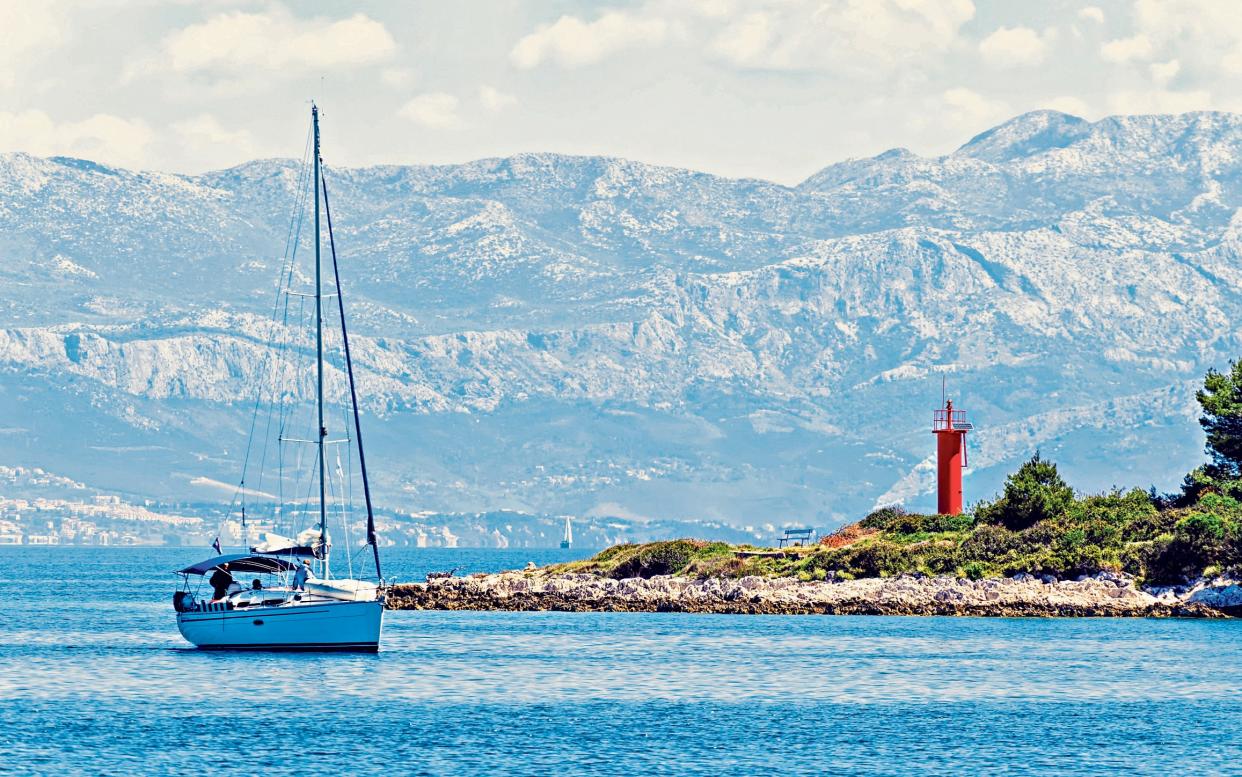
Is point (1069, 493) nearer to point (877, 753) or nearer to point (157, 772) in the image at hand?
point (877, 753)

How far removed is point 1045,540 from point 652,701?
46.1 meters

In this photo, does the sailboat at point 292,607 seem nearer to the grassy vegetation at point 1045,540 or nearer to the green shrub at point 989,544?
the grassy vegetation at point 1045,540

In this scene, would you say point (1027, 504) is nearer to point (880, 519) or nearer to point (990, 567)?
point (990, 567)

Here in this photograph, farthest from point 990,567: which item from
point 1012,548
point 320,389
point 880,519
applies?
point 320,389

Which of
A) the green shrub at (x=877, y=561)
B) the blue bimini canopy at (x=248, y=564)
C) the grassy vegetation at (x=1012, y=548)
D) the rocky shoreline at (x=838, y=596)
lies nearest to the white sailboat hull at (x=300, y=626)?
the blue bimini canopy at (x=248, y=564)

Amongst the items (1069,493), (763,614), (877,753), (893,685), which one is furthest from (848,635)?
(877,753)

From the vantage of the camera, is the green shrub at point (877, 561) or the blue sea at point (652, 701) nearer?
the blue sea at point (652, 701)

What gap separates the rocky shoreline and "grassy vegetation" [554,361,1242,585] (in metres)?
1.57

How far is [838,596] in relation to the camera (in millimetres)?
108000

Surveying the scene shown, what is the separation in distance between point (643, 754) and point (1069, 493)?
213ft

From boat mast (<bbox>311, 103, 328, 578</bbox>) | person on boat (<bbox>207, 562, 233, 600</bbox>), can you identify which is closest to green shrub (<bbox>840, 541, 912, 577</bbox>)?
boat mast (<bbox>311, 103, 328, 578</bbox>)

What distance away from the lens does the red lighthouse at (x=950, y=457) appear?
120812 mm

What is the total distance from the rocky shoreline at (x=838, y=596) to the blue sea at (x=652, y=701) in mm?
2892

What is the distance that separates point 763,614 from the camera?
4227 inches
